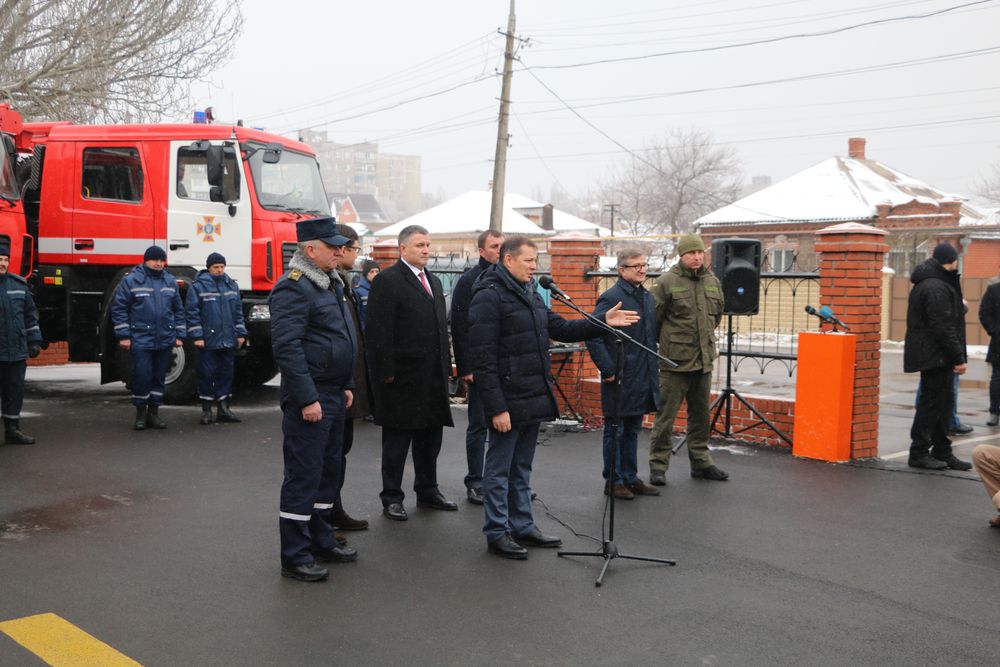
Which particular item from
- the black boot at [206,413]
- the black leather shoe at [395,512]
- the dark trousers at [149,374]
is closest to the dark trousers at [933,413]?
the black leather shoe at [395,512]

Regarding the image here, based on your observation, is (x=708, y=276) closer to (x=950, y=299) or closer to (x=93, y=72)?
(x=950, y=299)

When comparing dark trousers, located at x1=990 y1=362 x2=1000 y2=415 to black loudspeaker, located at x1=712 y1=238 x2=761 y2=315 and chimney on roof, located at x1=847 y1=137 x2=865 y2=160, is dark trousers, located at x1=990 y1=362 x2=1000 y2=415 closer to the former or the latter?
black loudspeaker, located at x1=712 y1=238 x2=761 y2=315

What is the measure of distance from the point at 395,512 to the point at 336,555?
3.35ft

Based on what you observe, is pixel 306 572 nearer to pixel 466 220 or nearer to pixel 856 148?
pixel 856 148

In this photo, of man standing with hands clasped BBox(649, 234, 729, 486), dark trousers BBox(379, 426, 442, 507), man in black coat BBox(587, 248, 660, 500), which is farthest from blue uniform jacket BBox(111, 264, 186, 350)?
→ man standing with hands clasped BBox(649, 234, 729, 486)

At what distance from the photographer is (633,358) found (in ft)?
23.8

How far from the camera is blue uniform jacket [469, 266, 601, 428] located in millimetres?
5527

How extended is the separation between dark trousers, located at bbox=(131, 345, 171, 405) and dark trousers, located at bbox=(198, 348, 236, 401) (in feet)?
1.45

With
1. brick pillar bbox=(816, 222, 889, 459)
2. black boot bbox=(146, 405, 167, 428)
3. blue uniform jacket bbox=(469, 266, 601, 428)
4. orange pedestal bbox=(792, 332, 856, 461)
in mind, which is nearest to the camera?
blue uniform jacket bbox=(469, 266, 601, 428)

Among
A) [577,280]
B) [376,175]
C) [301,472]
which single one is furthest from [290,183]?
[376,175]

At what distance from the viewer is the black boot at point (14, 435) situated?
29.0 ft

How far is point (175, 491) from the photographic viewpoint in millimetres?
7129

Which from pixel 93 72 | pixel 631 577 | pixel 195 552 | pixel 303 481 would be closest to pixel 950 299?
pixel 631 577

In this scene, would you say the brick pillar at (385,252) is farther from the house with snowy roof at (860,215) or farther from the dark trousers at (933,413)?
the house with snowy roof at (860,215)
